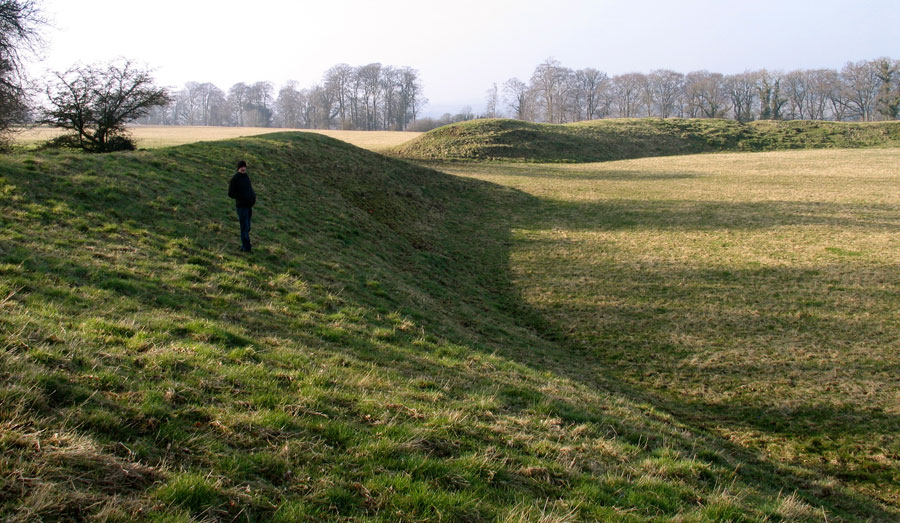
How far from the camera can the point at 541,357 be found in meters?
10.5

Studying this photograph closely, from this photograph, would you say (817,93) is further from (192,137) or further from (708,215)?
(192,137)

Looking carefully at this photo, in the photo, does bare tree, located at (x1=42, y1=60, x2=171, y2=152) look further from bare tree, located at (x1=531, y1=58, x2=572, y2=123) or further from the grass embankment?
bare tree, located at (x1=531, y1=58, x2=572, y2=123)

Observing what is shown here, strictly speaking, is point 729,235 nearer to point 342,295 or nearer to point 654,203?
point 654,203

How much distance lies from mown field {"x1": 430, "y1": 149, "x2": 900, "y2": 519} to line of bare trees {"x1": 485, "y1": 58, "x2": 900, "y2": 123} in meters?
70.5

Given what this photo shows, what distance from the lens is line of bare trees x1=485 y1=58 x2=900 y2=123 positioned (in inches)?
3492

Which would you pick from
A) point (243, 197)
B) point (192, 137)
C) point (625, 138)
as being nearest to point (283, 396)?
point (243, 197)

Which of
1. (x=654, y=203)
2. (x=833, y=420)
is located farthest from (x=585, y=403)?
(x=654, y=203)

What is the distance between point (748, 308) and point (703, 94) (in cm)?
9378

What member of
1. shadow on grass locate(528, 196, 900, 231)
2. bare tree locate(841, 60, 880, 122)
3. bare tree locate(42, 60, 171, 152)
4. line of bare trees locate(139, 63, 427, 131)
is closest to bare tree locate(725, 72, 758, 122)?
bare tree locate(841, 60, 880, 122)

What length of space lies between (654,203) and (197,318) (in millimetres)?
25158

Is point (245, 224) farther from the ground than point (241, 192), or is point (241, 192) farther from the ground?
point (241, 192)

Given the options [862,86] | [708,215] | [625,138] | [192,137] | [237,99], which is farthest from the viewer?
[237,99]

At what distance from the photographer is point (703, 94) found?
9250cm

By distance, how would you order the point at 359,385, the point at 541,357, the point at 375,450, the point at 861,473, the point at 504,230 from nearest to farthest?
the point at 375,450, the point at 359,385, the point at 861,473, the point at 541,357, the point at 504,230
